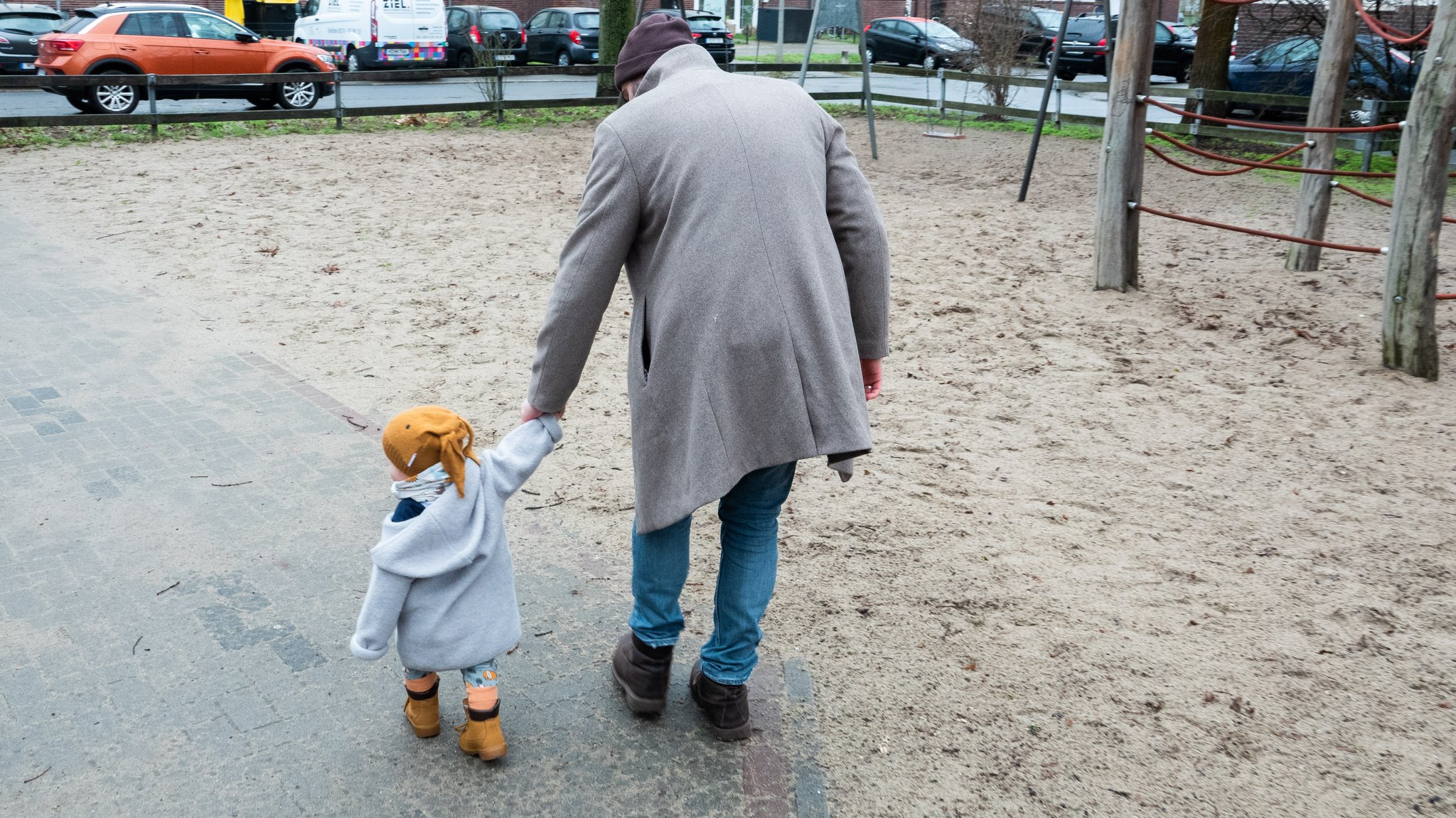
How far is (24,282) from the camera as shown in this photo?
7.21m

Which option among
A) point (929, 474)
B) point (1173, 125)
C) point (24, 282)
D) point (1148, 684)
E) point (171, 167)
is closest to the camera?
point (1148, 684)

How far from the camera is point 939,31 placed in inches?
1184

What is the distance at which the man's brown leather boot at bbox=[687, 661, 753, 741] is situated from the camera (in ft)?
9.62

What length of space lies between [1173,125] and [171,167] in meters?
12.3

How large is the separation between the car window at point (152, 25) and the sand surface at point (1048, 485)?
282 inches

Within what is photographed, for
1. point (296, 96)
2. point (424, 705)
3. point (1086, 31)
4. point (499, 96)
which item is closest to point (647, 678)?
Result: point (424, 705)

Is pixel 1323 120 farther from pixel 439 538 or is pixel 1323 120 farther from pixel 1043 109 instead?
pixel 439 538

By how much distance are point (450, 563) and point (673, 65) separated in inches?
48.1

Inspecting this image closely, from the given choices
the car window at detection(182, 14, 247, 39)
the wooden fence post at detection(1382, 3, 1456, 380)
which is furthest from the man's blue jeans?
the car window at detection(182, 14, 247, 39)

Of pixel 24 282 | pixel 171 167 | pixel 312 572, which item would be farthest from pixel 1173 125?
pixel 312 572

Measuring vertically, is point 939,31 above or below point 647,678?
above

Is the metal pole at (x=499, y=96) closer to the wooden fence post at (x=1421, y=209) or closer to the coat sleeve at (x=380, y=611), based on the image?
the wooden fence post at (x=1421, y=209)

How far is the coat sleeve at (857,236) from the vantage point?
107 inches

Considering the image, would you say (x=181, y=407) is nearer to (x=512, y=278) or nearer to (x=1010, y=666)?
(x=512, y=278)
